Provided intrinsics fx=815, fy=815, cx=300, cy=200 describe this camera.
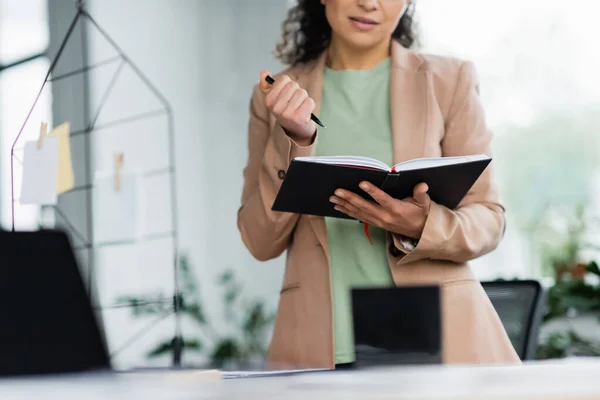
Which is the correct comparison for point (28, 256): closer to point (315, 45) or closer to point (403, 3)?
point (403, 3)

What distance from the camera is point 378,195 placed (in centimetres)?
131

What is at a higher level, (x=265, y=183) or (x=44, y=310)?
(x=265, y=183)

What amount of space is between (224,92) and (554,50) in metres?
1.82

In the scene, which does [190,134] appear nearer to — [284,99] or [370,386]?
[284,99]

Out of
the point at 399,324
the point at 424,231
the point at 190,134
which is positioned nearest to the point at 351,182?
the point at 424,231

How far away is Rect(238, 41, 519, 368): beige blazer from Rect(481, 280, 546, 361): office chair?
34cm

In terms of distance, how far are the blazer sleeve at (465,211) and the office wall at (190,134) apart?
8.29 feet

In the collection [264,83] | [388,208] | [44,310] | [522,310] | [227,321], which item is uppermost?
[264,83]

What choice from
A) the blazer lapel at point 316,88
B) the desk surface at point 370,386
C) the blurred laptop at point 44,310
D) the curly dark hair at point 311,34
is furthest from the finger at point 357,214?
the desk surface at point 370,386

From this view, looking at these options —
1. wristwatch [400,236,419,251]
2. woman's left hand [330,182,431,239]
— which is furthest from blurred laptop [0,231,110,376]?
wristwatch [400,236,419,251]

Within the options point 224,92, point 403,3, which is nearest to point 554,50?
point 224,92

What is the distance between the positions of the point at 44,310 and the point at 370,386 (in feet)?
1.08

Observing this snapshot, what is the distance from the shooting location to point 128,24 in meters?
4.06

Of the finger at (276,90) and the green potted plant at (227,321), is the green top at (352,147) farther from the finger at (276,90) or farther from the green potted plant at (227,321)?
the green potted plant at (227,321)
